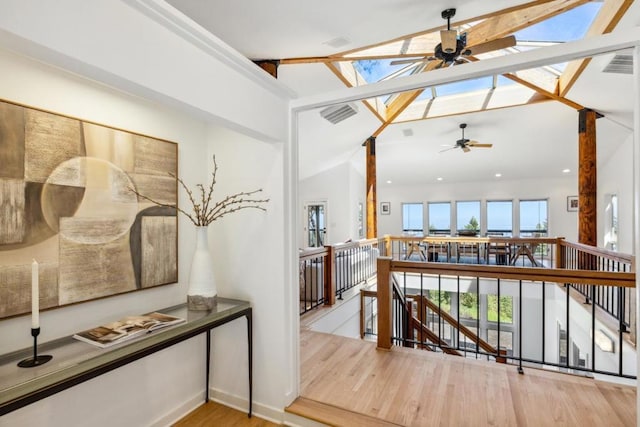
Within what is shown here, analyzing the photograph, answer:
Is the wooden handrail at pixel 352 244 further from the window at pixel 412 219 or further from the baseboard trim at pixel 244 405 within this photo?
the window at pixel 412 219

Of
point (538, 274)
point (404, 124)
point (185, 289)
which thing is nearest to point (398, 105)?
point (404, 124)

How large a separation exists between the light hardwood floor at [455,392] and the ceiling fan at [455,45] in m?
2.73

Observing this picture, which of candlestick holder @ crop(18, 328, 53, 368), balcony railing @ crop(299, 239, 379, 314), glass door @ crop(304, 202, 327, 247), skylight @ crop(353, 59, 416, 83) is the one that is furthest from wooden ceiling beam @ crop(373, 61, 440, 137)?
candlestick holder @ crop(18, 328, 53, 368)

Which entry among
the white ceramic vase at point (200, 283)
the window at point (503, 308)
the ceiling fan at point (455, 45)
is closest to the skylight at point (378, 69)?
the ceiling fan at point (455, 45)

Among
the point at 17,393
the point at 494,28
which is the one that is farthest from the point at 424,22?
the point at 17,393

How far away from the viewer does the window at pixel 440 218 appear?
34.2 ft

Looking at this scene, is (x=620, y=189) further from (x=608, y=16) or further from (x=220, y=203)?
(x=220, y=203)

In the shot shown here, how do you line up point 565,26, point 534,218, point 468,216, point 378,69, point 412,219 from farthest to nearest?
point 412,219, point 468,216, point 534,218, point 378,69, point 565,26

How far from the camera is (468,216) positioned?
33.3 feet

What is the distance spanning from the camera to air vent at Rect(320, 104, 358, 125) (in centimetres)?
512

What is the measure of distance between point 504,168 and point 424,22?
765cm

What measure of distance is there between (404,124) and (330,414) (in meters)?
6.10

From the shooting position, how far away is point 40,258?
157cm

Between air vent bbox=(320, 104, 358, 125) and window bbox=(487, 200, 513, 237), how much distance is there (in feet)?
21.6
